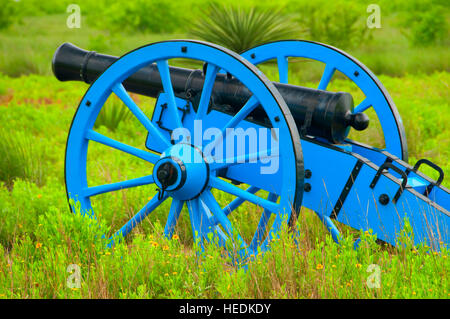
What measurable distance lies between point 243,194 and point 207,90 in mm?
623

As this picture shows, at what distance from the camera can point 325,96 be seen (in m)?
3.39

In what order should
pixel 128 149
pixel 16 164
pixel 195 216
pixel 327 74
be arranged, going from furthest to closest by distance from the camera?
1. pixel 16 164
2. pixel 327 74
3. pixel 128 149
4. pixel 195 216

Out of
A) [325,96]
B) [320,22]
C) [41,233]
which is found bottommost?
[41,233]

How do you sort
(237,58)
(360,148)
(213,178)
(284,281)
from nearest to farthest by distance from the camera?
(284,281), (237,58), (213,178), (360,148)

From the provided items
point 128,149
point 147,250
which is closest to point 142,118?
point 128,149

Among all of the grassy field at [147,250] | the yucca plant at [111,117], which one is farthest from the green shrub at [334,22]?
the yucca plant at [111,117]

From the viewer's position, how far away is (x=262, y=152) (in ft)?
10.5

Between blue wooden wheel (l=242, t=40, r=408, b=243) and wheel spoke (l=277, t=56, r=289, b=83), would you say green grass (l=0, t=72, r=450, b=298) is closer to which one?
blue wooden wheel (l=242, t=40, r=408, b=243)

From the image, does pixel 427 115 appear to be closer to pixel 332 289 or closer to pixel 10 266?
pixel 332 289

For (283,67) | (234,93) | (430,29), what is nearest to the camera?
(234,93)

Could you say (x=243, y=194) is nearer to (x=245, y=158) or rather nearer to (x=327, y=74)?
(x=245, y=158)

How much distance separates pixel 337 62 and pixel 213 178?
1.22 meters

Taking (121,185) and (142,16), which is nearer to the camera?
(121,185)
